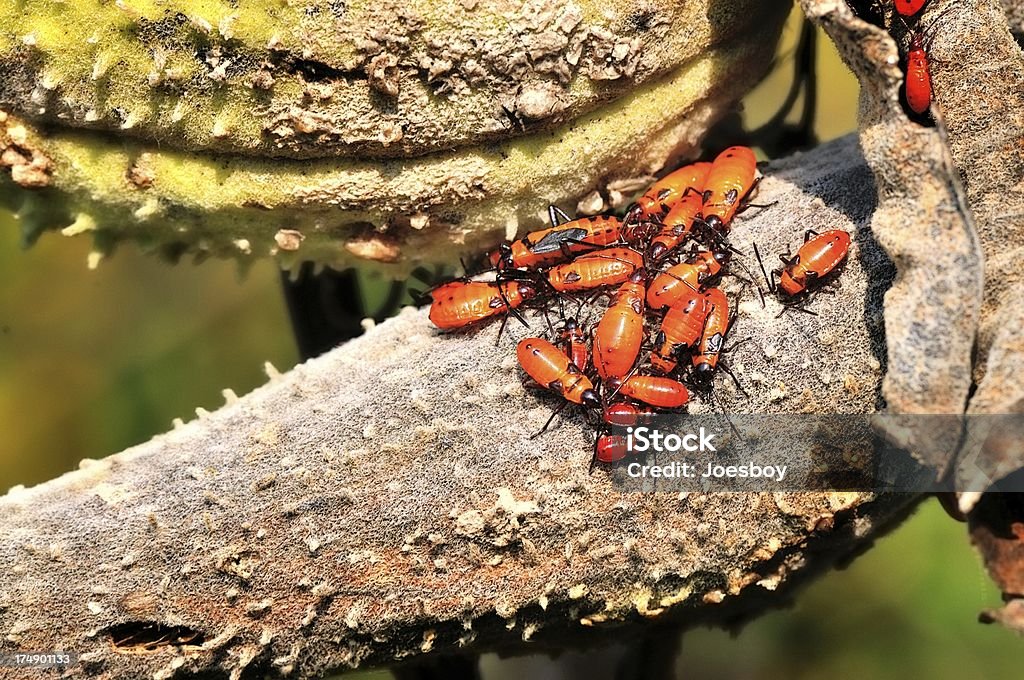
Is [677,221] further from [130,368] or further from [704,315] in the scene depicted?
[130,368]

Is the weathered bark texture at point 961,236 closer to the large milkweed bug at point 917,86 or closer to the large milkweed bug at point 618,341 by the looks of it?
the large milkweed bug at point 917,86

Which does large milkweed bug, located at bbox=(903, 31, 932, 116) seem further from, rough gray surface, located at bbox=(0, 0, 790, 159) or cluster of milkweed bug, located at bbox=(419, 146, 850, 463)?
rough gray surface, located at bbox=(0, 0, 790, 159)

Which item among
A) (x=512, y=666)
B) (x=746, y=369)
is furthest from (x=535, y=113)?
(x=512, y=666)

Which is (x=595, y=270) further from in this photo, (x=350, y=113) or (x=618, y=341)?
(x=350, y=113)

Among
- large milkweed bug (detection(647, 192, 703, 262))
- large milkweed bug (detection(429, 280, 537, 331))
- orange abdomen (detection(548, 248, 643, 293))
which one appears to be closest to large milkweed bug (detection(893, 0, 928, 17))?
large milkweed bug (detection(647, 192, 703, 262))

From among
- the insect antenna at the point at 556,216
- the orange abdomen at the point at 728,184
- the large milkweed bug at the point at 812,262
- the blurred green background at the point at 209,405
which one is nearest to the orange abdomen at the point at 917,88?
the large milkweed bug at the point at 812,262

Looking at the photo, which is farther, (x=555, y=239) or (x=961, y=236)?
(x=555, y=239)

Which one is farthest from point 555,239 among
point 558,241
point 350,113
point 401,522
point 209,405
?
point 209,405
